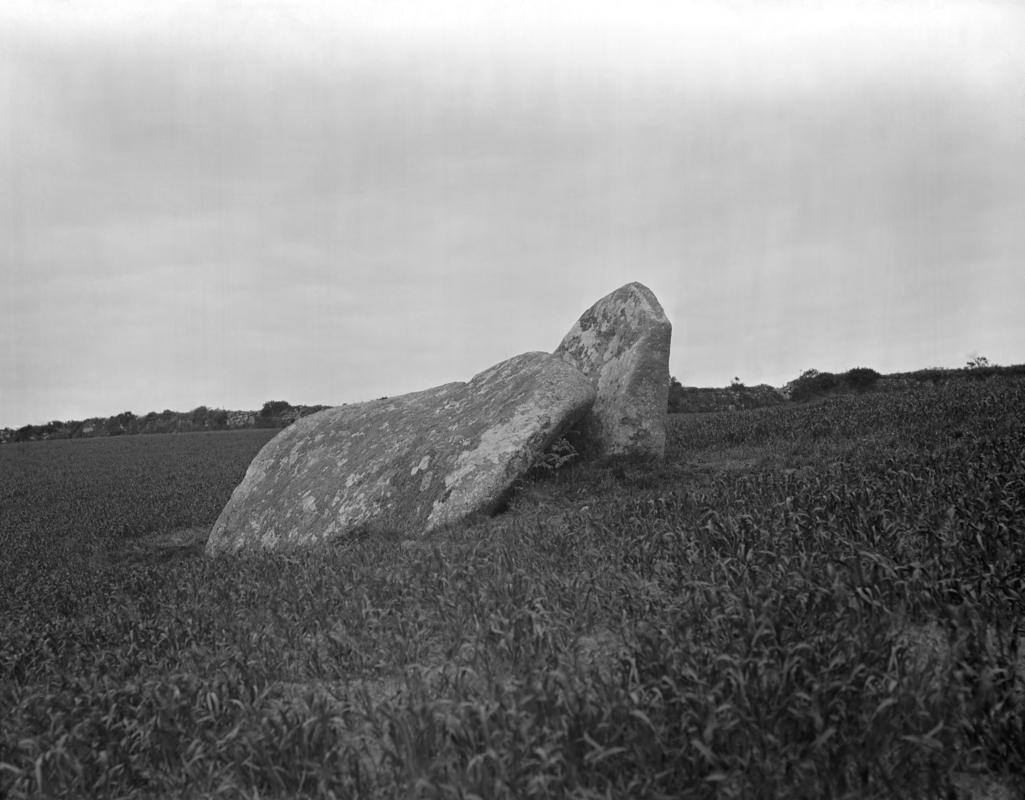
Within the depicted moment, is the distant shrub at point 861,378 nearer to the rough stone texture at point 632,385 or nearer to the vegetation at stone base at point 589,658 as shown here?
the rough stone texture at point 632,385

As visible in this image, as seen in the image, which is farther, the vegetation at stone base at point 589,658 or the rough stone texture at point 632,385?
the rough stone texture at point 632,385

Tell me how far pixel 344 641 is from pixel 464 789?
6.64 ft

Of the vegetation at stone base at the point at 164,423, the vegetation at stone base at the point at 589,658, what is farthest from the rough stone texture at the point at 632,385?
the vegetation at stone base at the point at 164,423

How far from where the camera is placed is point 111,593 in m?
8.95

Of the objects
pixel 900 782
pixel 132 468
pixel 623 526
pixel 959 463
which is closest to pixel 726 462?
pixel 959 463

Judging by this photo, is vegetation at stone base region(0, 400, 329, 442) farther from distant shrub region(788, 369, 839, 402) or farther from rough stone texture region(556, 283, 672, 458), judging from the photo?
rough stone texture region(556, 283, 672, 458)

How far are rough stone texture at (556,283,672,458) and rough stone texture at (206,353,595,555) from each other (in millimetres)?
786

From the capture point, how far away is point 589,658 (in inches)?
195

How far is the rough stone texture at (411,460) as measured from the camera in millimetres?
10359

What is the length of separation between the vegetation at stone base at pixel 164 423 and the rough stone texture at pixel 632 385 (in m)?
29.8

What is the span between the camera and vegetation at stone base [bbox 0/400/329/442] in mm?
43406

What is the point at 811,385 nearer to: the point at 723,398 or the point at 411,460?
the point at 723,398

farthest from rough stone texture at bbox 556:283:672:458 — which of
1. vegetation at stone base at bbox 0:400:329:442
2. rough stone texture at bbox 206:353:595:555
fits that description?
vegetation at stone base at bbox 0:400:329:442

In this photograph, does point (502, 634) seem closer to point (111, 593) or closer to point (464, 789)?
point (464, 789)
